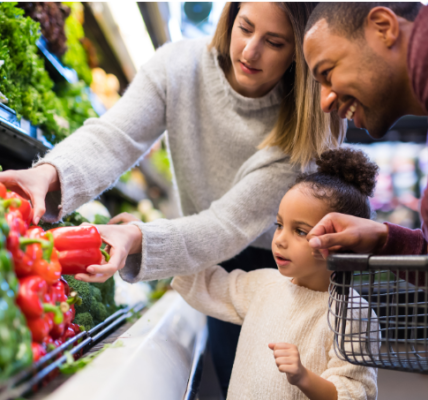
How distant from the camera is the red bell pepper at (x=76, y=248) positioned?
2.96 feet

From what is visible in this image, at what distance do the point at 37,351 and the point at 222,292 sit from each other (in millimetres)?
867

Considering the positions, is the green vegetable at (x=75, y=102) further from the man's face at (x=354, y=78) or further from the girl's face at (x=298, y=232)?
the man's face at (x=354, y=78)

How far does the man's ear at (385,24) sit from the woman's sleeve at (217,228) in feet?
1.99

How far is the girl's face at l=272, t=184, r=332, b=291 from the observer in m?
1.16

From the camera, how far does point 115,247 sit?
100 cm

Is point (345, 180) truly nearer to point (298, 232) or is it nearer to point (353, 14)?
point (298, 232)

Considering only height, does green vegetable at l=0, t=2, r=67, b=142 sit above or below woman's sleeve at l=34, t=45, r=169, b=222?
above

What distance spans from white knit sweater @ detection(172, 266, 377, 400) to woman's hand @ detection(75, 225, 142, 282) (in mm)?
424

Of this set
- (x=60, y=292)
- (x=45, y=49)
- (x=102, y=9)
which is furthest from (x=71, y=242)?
(x=102, y=9)

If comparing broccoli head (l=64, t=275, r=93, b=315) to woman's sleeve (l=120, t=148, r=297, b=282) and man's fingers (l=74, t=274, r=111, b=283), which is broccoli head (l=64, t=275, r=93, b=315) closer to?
woman's sleeve (l=120, t=148, r=297, b=282)

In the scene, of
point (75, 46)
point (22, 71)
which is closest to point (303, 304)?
point (22, 71)

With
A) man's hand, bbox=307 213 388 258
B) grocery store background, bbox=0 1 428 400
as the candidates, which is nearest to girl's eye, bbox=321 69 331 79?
man's hand, bbox=307 213 388 258

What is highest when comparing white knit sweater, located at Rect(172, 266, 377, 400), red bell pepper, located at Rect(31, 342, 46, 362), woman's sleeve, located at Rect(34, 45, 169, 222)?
woman's sleeve, located at Rect(34, 45, 169, 222)

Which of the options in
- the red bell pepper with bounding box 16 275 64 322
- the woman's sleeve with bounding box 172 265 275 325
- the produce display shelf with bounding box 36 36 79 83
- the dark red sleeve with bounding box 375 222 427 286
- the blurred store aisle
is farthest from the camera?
the produce display shelf with bounding box 36 36 79 83
